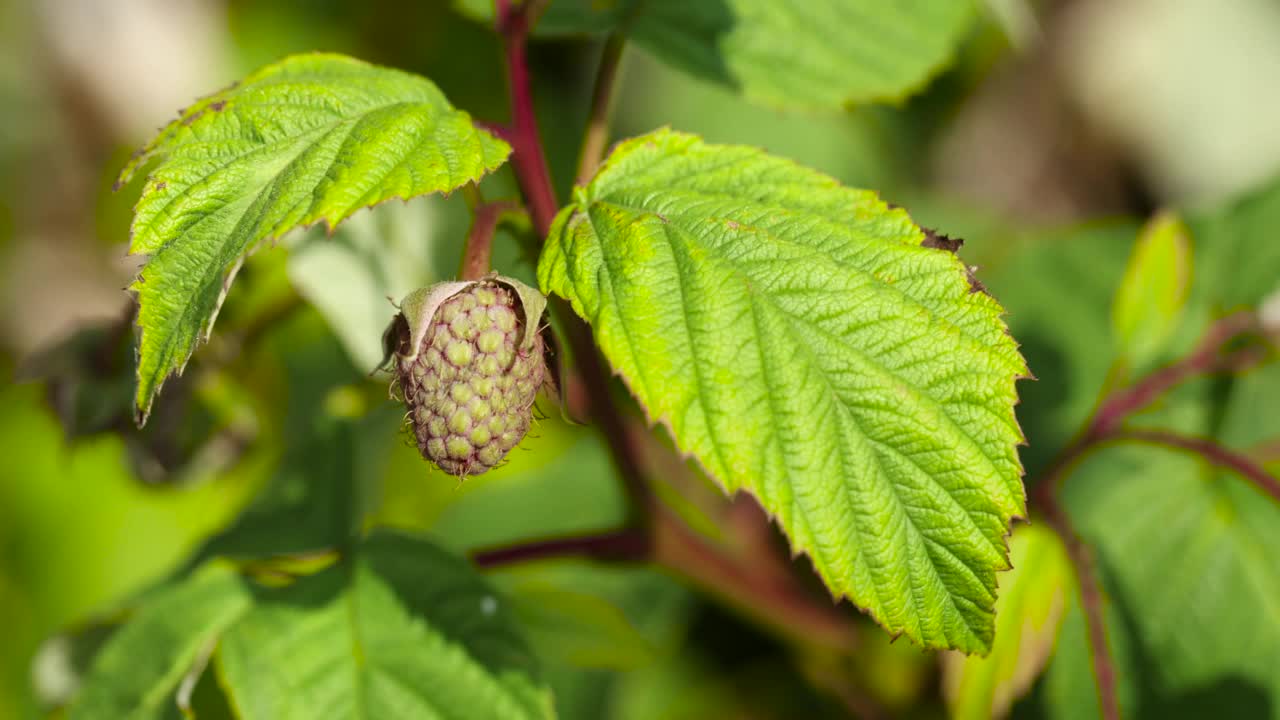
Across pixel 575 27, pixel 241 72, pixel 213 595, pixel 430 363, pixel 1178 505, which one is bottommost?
pixel 241 72

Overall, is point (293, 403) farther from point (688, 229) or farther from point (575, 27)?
point (688, 229)

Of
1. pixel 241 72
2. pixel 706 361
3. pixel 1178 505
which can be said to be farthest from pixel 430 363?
pixel 241 72

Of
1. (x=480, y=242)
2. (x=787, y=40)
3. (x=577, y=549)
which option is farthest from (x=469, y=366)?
(x=787, y=40)

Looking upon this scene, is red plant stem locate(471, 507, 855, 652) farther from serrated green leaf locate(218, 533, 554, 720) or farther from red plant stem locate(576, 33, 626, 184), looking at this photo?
red plant stem locate(576, 33, 626, 184)

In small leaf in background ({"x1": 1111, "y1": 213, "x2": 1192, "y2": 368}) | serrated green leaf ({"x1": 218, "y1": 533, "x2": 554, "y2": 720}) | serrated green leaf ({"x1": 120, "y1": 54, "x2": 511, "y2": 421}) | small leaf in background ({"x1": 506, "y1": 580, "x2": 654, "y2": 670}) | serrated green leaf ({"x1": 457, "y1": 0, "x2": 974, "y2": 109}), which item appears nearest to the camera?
serrated green leaf ({"x1": 120, "y1": 54, "x2": 511, "y2": 421})

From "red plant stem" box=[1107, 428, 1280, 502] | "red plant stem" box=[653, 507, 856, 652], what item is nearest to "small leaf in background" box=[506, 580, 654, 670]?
"red plant stem" box=[653, 507, 856, 652]

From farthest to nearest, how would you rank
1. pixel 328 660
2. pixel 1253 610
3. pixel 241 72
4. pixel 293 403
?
pixel 241 72 → pixel 293 403 → pixel 1253 610 → pixel 328 660
